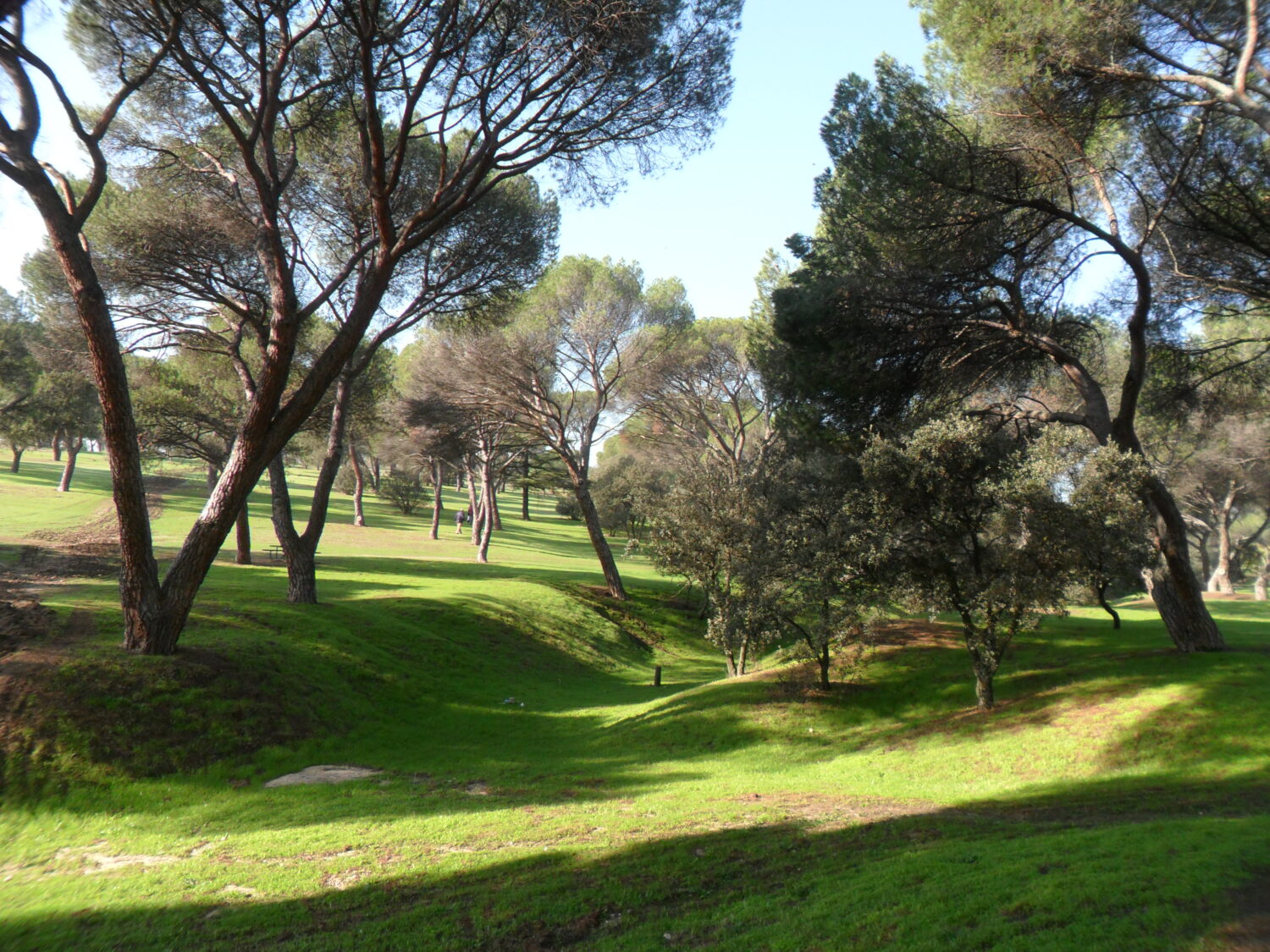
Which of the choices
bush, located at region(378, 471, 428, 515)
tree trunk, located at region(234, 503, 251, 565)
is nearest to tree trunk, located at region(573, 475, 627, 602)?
tree trunk, located at region(234, 503, 251, 565)

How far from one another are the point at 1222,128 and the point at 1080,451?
26.0 feet

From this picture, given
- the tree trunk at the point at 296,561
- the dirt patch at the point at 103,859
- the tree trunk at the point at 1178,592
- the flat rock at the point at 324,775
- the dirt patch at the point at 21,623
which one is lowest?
the flat rock at the point at 324,775

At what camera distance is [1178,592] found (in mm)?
16031

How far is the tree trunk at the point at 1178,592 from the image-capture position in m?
15.9

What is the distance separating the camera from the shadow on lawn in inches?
221

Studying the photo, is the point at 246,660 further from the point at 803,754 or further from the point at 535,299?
the point at 535,299

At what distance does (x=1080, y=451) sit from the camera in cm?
1420

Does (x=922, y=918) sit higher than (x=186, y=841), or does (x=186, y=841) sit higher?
(x=922, y=918)

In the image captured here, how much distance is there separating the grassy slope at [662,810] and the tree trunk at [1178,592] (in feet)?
2.34

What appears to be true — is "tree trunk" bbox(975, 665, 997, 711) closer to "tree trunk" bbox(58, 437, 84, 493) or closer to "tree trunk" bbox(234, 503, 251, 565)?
"tree trunk" bbox(234, 503, 251, 565)

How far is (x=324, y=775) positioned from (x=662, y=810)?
6.27 m

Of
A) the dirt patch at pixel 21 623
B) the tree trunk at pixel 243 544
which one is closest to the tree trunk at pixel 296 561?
the dirt patch at pixel 21 623

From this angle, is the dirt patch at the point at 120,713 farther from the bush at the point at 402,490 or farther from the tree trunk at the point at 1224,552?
the bush at the point at 402,490

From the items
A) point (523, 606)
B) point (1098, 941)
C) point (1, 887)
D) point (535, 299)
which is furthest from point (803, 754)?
point (535, 299)
